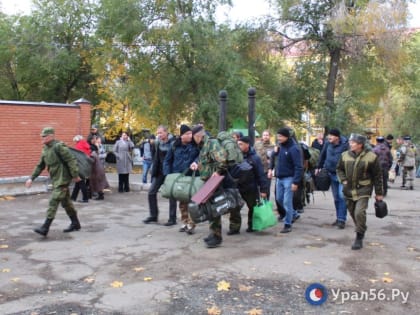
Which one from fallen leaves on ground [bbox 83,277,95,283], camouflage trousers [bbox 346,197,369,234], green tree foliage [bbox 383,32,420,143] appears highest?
green tree foliage [bbox 383,32,420,143]

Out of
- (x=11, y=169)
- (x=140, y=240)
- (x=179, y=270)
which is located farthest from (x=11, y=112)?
(x=179, y=270)

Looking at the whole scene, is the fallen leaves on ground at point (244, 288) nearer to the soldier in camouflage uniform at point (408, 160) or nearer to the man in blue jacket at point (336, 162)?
the man in blue jacket at point (336, 162)

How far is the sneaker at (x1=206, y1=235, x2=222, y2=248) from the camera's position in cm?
663

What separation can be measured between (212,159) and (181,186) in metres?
0.69

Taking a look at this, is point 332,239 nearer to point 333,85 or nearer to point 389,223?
point 389,223

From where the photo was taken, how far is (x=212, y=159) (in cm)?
673

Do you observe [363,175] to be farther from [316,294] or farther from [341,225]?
[316,294]

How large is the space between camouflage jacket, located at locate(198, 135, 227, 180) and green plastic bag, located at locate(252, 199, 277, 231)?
3.77 feet

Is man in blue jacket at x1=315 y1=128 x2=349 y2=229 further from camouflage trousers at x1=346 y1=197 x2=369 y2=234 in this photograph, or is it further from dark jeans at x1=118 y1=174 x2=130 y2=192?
dark jeans at x1=118 y1=174 x2=130 y2=192

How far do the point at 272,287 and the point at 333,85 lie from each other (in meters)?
17.6

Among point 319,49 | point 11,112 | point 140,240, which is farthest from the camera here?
point 319,49

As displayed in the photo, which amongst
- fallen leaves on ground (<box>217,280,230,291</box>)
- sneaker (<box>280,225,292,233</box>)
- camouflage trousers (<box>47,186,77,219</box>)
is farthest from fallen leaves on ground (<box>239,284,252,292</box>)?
camouflage trousers (<box>47,186,77,219</box>)

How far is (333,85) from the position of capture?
21344 mm

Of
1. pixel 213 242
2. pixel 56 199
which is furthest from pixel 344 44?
pixel 56 199
